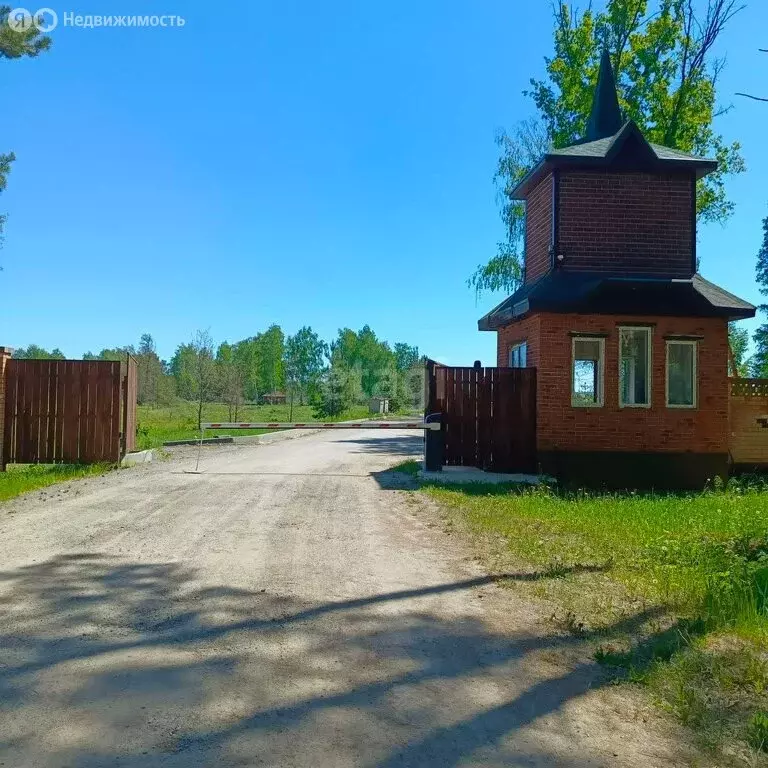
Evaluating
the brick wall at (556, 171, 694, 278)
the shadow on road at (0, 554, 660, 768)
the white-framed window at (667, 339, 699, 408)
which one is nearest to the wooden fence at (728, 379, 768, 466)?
the white-framed window at (667, 339, 699, 408)

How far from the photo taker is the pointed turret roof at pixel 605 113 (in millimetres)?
16922

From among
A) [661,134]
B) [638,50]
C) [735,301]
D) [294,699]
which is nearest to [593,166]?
[735,301]

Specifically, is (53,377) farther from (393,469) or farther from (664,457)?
(664,457)

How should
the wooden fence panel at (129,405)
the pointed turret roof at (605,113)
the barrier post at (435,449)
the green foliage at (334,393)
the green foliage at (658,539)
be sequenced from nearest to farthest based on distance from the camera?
1. the green foliage at (658,539)
2. the barrier post at (435,449)
3. the wooden fence panel at (129,405)
4. the pointed turret roof at (605,113)
5. the green foliage at (334,393)

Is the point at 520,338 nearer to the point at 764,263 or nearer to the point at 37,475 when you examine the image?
the point at 37,475

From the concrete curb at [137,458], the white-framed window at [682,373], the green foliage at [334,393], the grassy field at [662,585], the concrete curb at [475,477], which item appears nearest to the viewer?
the grassy field at [662,585]

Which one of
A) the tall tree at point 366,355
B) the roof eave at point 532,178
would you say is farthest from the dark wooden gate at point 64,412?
the tall tree at point 366,355

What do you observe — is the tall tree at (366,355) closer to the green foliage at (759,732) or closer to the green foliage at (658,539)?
the green foliage at (658,539)

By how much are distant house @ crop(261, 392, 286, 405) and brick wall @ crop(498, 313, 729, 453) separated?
211ft

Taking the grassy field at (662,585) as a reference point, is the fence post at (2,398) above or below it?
above

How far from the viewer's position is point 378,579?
592 cm

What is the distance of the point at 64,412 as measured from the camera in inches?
546

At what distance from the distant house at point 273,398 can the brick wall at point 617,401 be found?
6444cm

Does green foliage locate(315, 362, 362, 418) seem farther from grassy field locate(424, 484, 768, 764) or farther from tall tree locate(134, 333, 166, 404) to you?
grassy field locate(424, 484, 768, 764)
